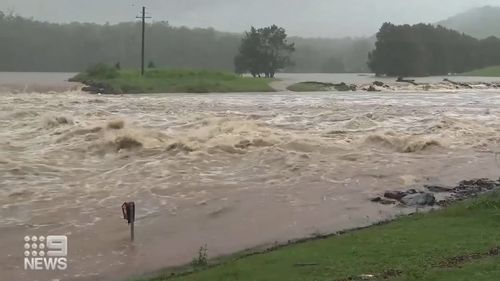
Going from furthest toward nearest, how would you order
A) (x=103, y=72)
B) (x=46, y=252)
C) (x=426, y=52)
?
(x=426, y=52)
(x=103, y=72)
(x=46, y=252)

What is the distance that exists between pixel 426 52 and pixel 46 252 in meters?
81.1

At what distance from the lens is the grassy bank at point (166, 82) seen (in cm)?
4506

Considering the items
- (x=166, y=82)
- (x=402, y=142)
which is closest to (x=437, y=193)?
(x=402, y=142)

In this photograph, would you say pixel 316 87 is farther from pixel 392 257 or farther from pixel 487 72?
pixel 392 257

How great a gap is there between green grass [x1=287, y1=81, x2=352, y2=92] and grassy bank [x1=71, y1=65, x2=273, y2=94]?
235cm

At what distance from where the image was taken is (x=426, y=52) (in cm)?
8306

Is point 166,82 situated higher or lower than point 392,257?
higher

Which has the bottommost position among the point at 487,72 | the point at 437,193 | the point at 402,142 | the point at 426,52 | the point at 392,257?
the point at 437,193

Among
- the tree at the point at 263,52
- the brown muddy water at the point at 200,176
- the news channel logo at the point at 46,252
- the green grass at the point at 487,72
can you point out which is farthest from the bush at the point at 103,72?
the green grass at the point at 487,72

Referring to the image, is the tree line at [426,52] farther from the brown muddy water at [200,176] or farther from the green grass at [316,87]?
the brown muddy water at [200,176]

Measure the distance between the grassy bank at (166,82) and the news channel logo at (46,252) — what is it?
3542 cm

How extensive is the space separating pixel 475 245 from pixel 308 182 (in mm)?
6451

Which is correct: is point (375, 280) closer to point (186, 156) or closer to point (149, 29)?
point (186, 156)

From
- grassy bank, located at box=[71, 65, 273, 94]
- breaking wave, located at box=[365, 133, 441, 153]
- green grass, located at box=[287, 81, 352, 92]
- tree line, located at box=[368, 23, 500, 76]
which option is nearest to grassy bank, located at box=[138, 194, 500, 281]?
breaking wave, located at box=[365, 133, 441, 153]
